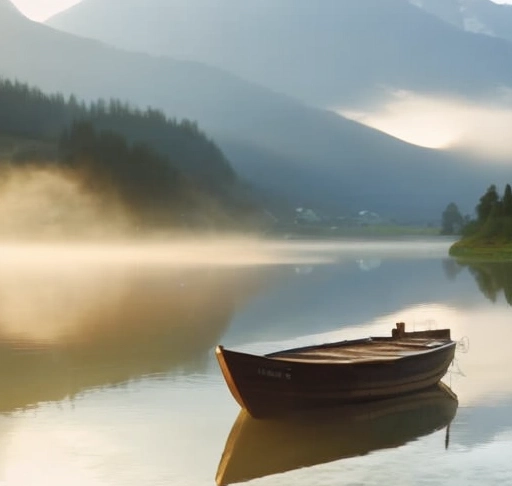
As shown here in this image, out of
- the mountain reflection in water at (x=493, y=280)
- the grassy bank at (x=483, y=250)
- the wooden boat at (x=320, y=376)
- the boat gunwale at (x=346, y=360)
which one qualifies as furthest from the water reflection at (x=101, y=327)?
the grassy bank at (x=483, y=250)

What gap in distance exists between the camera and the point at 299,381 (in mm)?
28328

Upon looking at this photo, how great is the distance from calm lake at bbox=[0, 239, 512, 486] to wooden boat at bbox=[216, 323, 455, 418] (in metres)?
0.50

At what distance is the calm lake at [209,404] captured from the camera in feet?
77.3

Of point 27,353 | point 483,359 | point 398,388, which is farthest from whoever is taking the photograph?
point 27,353

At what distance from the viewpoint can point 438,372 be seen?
3338 cm

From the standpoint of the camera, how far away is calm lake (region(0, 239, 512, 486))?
23.6m

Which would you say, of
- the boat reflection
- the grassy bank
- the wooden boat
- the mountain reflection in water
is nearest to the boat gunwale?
the wooden boat

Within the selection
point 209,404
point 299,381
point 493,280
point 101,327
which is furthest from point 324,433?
point 493,280

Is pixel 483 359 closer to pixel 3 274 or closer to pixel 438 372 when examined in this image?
pixel 438 372

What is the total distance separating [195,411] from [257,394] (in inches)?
100

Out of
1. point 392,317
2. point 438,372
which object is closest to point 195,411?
point 438,372

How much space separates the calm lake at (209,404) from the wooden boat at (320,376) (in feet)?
1.63

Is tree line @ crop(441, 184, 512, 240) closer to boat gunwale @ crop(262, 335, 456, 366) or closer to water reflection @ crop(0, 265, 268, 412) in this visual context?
water reflection @ crop(0, 265, 268, 412)

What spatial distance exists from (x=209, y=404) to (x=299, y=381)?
12.0 feet
